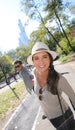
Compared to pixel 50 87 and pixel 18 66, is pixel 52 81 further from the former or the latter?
pixel 18 66

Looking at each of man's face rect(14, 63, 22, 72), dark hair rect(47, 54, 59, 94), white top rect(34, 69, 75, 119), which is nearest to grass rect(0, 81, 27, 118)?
man's face rect(14, 63, 22, 72)

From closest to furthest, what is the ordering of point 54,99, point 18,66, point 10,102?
1. point 54,99
2. point 18,66
3. point 10,102

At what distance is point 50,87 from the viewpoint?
330 cm

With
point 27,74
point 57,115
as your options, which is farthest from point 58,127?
point 27,74

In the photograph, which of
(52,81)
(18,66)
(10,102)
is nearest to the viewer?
(52,81)

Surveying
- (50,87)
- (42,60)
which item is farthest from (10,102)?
(50,87)

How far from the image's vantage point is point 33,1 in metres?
43.3

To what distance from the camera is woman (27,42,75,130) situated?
3275 mm

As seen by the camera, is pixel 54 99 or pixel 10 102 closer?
pixel 54 99

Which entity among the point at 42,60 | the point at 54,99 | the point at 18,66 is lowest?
the point at 18,66

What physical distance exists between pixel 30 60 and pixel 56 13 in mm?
40208

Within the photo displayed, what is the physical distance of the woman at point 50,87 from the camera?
129 inches

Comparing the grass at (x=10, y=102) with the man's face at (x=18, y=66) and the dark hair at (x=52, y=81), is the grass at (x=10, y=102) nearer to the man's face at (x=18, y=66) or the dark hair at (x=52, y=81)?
the man's face at (x=18, y=66)

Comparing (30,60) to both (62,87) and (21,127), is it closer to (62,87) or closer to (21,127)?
(62,87)
